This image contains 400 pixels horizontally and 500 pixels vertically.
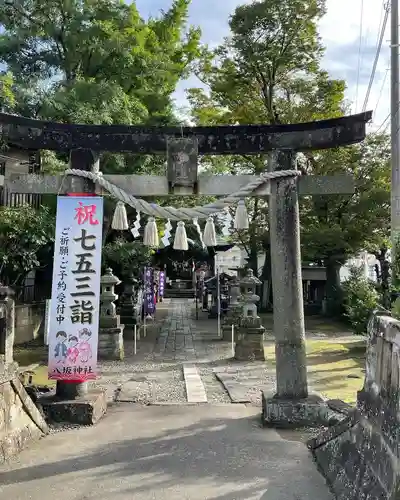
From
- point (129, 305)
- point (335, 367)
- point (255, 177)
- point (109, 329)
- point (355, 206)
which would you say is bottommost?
point (335, 367)

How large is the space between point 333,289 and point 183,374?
15.3m

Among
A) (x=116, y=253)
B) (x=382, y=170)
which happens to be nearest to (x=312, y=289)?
(x=382, y=170)

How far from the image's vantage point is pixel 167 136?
6.55 m

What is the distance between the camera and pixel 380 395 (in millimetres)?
3553

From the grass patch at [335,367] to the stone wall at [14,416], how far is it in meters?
5.14

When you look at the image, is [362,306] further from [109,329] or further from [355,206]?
[355,206]

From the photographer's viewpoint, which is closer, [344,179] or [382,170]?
[344,179]

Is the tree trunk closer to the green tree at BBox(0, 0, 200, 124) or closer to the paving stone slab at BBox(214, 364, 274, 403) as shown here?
the green tree at BBox(0, 0, 200, 124)

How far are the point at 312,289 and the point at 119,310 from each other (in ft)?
45.0

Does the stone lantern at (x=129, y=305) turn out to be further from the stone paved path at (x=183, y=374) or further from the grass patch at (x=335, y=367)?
the grass patch at (x=335, y=367)

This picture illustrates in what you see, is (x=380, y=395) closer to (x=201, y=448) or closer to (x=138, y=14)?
(x=201, y=448)

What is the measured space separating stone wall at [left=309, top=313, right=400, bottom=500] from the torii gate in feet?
6.34

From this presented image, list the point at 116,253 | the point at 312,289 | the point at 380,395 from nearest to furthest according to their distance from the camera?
the point at 380,395 → the point at 116,253 → the point at 312,289

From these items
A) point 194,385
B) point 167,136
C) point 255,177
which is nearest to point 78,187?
point 167,136
